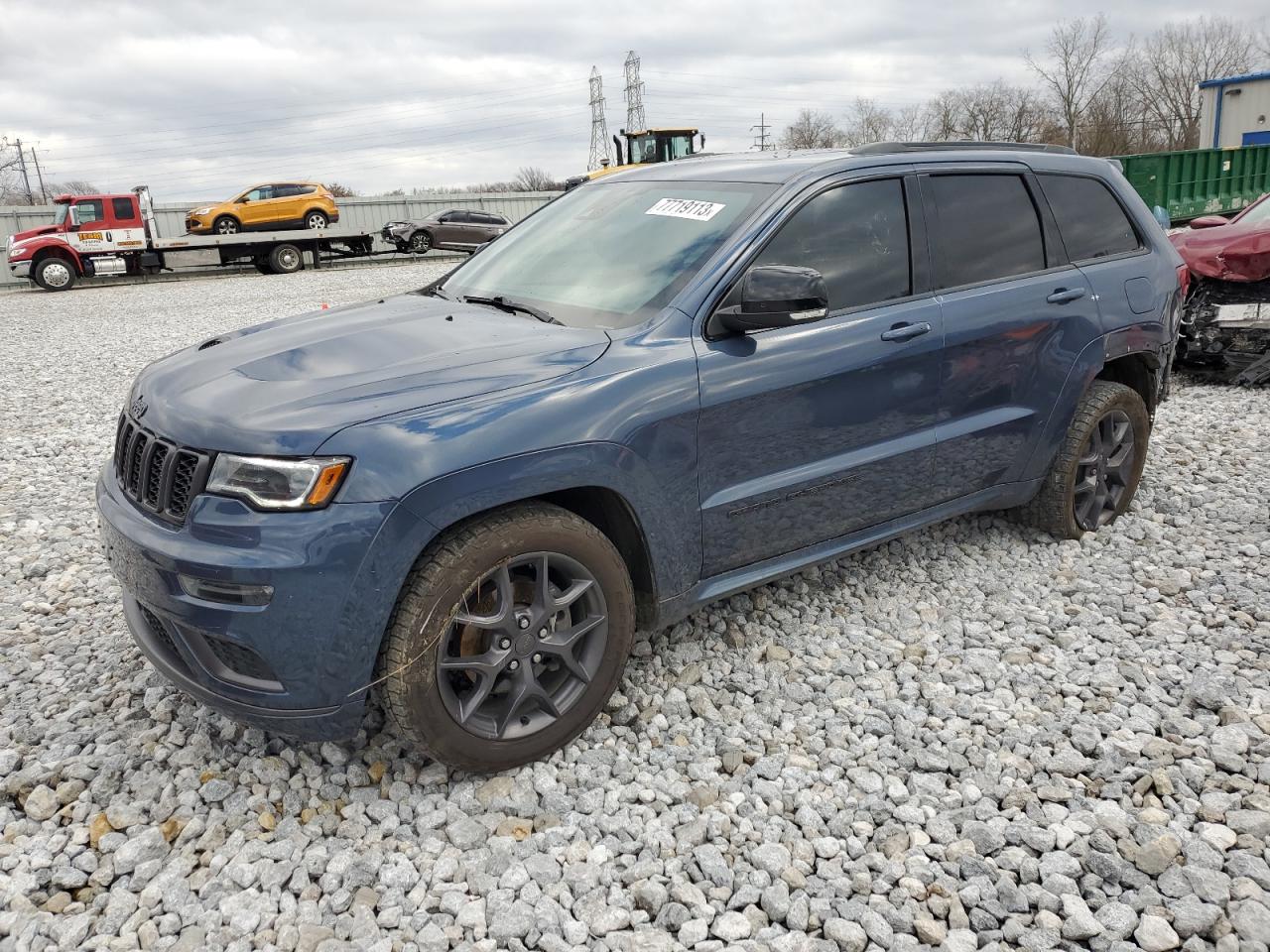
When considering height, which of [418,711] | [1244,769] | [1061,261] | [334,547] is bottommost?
[1244,769]

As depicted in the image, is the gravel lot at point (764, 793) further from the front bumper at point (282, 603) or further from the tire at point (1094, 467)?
the front bumper at point (282, 603)

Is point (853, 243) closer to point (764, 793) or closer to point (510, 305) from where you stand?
point (510, 305)

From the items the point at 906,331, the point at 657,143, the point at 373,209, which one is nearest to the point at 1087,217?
the point at 906,331

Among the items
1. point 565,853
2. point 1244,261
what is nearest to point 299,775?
point 565,853

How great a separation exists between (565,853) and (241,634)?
1070 mm

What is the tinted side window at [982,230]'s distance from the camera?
3.87 meters

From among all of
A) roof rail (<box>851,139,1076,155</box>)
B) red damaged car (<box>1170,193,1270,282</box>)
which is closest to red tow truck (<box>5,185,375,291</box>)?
red damaged car (<box>1170,193,1270,282</box>)

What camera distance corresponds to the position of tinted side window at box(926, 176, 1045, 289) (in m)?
3.87

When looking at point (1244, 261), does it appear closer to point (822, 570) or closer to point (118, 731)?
point (822, 570)

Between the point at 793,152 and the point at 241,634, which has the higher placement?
the point at 793,152

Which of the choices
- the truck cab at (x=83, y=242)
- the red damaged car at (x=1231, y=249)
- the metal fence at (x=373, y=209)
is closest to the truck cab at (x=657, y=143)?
the metal fence at (x=373, y=209)

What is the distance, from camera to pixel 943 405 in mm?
3795

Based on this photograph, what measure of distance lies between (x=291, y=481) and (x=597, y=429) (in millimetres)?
875

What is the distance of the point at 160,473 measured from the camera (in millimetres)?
2781
